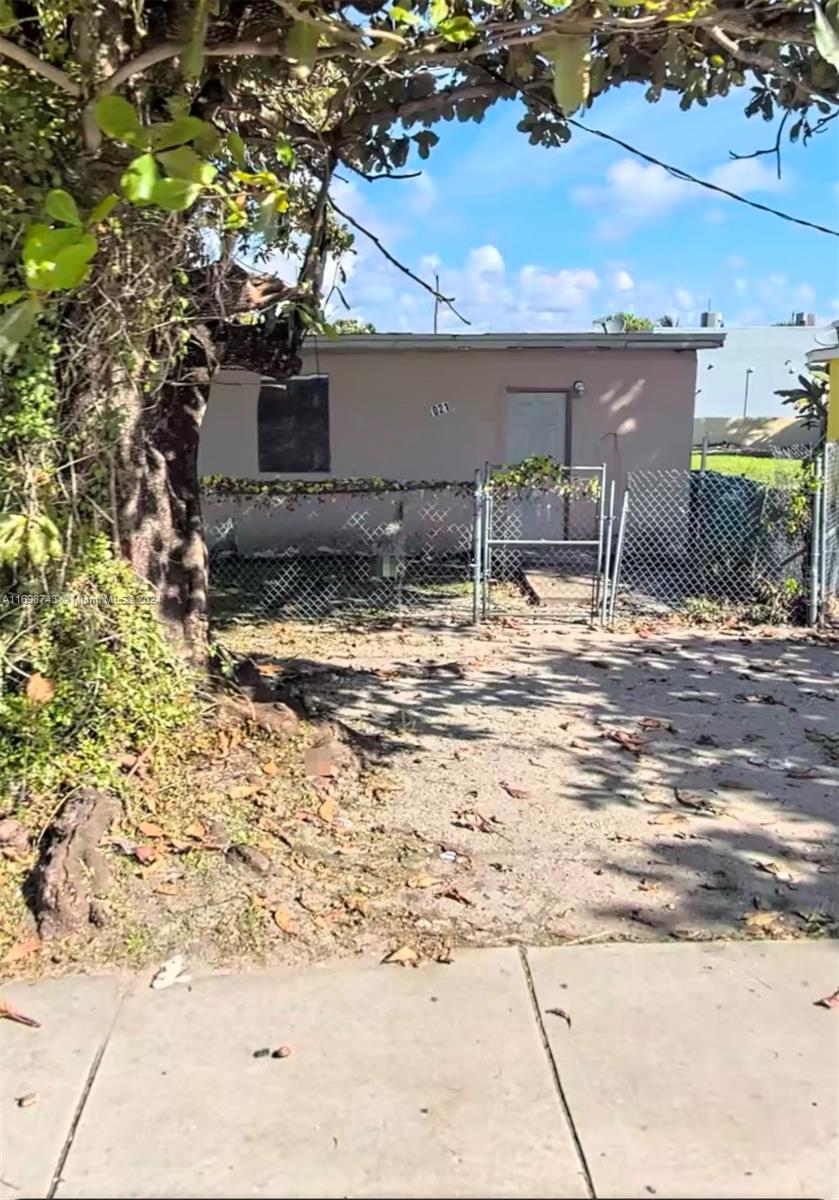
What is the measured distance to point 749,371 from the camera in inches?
1608

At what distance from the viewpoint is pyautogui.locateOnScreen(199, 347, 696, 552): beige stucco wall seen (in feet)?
42.0

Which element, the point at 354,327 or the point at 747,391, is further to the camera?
the point at 747,391

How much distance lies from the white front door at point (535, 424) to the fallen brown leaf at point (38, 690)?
32.1ft

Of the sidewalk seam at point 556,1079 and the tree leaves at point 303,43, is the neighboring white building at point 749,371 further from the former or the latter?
the sidewalk seam at point 556,1079

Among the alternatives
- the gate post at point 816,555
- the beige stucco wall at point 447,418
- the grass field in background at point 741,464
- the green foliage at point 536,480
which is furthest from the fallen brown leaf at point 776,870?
the grass field in background at point 741,464

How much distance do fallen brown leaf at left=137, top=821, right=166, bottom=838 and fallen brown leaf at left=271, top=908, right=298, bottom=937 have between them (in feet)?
2.22

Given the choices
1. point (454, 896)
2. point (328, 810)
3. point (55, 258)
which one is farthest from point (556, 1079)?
A: point (55, 258)

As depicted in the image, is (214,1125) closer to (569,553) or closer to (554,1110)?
(554,1110)

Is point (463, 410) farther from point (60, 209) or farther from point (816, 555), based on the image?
point (60, 209)

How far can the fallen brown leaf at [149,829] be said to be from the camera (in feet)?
12.8

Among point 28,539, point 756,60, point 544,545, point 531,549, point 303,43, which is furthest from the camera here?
point 531,549

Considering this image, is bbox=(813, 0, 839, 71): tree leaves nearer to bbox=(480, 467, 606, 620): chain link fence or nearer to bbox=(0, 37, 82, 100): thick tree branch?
bbox=(0, 37, 82, 100): thick tree branch

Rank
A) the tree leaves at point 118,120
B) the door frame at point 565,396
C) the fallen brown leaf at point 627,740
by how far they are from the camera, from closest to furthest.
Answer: the tree leaves at point 118,120 → the fallen brown leaf at point 627,740 → the door frame at point 565,396

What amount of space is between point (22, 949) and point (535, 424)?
1088cm
